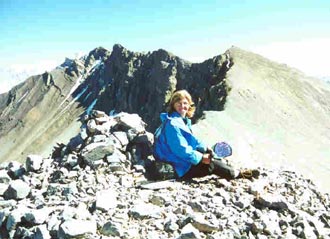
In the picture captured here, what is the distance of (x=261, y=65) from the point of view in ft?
292

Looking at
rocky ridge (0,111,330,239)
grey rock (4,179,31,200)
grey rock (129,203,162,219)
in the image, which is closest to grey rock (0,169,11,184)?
rocky ridge (0,111,330,239)

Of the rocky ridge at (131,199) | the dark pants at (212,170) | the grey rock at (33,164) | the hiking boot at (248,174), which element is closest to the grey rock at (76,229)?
the rocky ridge at (131,199)

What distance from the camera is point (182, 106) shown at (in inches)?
514

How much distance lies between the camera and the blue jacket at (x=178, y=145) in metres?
12.4

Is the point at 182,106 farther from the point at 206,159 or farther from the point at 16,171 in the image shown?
the point at 16,171

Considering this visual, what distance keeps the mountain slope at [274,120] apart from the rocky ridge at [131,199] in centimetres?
527

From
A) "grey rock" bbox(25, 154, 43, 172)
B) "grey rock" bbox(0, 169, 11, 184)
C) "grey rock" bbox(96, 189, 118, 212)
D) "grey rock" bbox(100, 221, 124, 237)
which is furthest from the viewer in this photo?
"grey rock" bbox(25, 154, 43, 172)

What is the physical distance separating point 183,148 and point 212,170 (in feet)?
3.91

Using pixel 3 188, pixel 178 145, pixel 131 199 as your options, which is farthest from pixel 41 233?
pixel 178 145

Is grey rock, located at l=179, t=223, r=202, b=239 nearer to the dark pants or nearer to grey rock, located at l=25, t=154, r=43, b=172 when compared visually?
the dark pants

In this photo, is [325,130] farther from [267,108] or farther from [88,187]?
[88,187]

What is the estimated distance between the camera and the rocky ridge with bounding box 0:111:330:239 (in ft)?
31.9

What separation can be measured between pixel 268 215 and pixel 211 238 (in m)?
2.15

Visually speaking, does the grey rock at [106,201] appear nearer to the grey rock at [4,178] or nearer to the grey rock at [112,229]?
the grey rock at [112,229]
